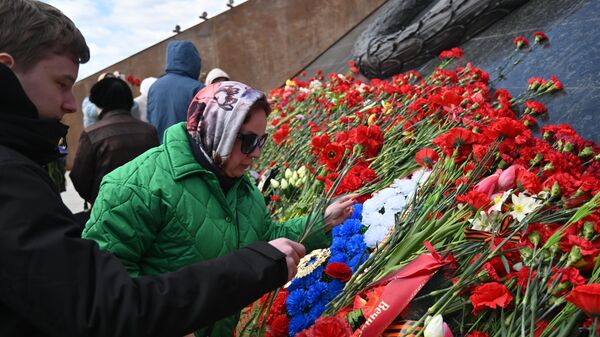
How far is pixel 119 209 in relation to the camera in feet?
4.44

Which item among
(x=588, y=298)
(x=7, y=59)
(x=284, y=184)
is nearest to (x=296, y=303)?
(x=588, y=298)

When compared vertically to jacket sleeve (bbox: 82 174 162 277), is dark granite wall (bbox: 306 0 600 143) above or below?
below

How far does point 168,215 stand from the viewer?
4.66 ft

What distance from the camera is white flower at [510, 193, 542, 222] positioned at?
63.1 inches

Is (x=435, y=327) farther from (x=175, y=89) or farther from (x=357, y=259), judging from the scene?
(x=175, y=89)

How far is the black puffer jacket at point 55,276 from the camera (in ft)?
2.62

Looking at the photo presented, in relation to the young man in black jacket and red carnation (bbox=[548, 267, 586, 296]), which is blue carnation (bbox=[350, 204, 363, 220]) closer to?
red carnation (bbox=[548, 267, 586, 296])

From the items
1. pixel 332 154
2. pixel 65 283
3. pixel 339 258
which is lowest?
pixel 339 258

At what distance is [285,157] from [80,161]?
50.3 inches

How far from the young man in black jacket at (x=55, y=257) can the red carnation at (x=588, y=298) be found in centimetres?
61

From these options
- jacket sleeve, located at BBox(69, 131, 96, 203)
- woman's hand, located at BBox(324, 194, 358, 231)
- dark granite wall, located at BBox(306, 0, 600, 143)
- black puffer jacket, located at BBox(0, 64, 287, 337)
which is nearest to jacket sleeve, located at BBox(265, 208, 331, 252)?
woman's hand, located at BBox(324, 194, 358, 231)

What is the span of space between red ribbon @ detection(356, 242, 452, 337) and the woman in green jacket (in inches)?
16.5

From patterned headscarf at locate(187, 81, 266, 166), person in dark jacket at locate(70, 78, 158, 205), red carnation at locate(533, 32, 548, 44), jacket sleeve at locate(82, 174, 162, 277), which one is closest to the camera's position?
jacket sleeve at locate(82, 174, 162, 277)

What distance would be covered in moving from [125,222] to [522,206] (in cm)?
113
